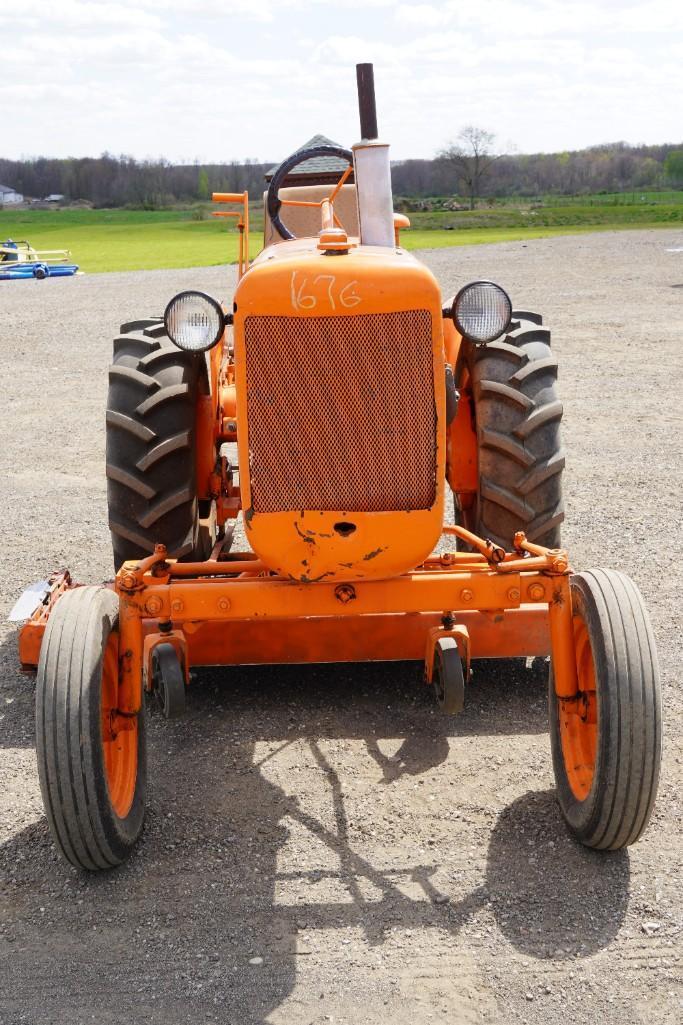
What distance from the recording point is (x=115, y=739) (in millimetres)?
3883

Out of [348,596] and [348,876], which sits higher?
[348,596]

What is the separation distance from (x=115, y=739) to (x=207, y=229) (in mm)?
A: 50945

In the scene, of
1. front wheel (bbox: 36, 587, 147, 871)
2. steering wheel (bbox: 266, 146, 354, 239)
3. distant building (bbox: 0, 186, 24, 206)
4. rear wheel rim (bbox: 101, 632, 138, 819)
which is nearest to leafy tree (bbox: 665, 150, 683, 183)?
distant building (bbox: 0, 186, 24, 206)

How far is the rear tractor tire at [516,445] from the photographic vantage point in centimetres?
494

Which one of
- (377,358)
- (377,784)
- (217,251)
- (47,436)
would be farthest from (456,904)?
(217,251)

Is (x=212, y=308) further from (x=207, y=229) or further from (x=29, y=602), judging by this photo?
(x=207, y=229)

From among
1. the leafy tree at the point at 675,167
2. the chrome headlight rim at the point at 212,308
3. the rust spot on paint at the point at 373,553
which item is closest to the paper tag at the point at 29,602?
the chrome headlight rim at the point at 212,308

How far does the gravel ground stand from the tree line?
Answer: 248 feet

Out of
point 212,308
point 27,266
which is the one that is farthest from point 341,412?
point 27,266

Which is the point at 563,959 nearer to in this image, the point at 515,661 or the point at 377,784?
the point at 377,784

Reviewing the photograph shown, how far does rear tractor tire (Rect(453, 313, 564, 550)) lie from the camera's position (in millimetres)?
4938

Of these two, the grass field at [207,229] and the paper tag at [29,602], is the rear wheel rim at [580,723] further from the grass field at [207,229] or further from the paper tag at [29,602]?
the grass field at [207,229]

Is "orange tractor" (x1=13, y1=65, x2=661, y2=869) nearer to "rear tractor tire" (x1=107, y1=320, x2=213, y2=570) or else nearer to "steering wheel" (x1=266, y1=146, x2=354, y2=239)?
"steering wheel" (x1=266, y1=146, x2=354, y2=239)

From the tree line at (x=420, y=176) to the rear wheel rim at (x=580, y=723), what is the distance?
7612 centimetres
